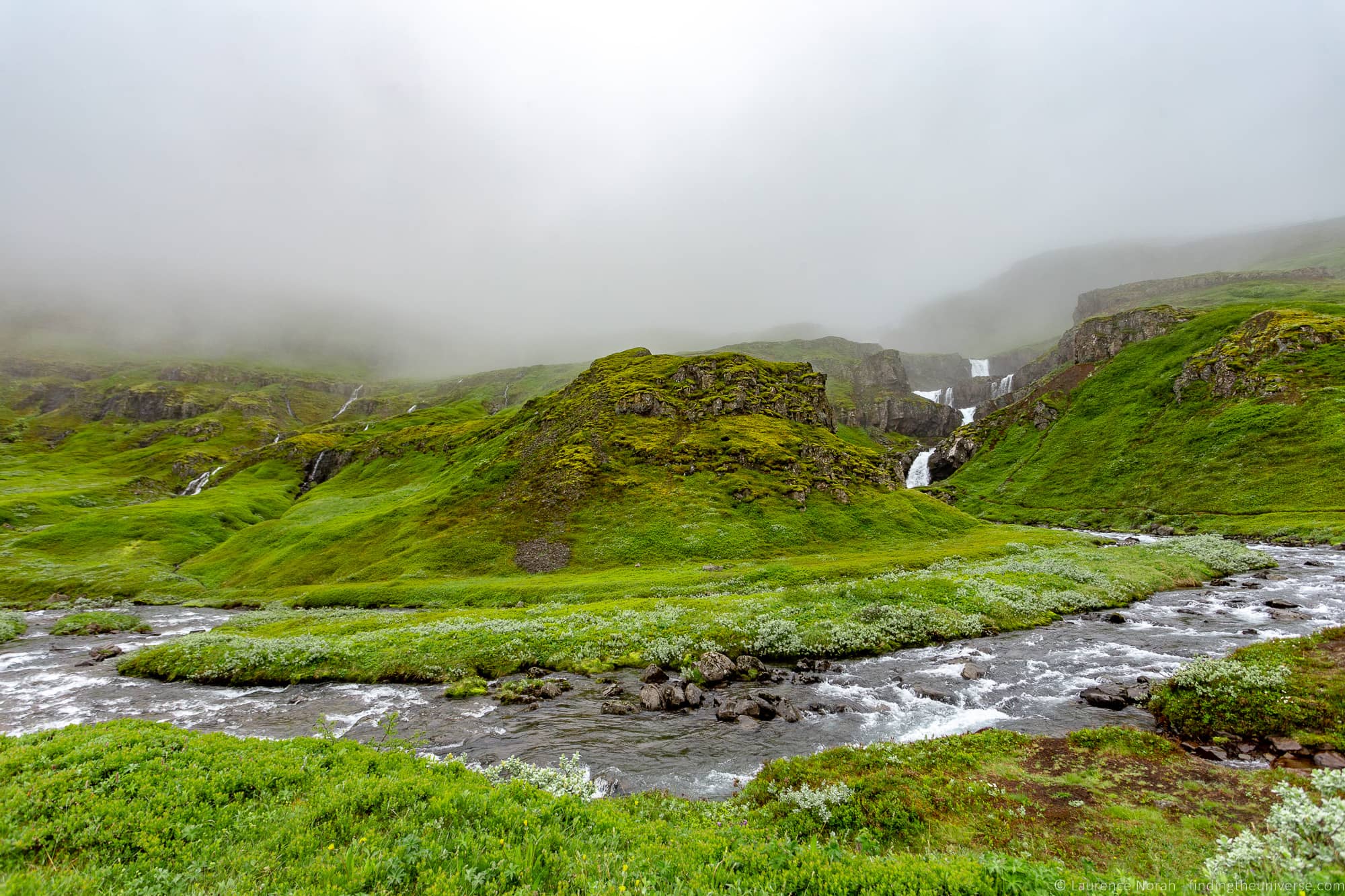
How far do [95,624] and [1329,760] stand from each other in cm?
9559

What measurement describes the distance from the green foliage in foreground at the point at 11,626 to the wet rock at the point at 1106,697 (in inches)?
3573

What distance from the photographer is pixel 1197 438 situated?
115938mm

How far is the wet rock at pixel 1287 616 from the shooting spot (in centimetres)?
3806

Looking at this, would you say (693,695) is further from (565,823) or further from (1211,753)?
(1211,753)

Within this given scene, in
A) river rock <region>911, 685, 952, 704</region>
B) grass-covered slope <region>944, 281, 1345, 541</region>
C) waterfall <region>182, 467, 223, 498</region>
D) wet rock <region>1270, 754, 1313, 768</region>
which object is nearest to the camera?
wet rock <region>1270, 754, 1313, 768</region>

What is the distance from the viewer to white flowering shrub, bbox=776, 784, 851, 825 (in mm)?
15961

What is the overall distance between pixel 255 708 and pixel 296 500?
14983 centimetres

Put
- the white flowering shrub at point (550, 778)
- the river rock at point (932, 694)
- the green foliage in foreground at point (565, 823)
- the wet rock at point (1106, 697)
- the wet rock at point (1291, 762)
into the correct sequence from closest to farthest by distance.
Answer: the green foliage in foreground at point (565, 823)
the wet rock at point (1291, 762)
the white flowering shrub at point (550, 778)
the wet rock at point (1106, 697)
the river rock at point (932, 694)

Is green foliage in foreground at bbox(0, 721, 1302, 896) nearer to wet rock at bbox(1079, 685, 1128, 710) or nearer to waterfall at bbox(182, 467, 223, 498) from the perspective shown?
wet rock at bbox(1079, 685, 1128, 710)

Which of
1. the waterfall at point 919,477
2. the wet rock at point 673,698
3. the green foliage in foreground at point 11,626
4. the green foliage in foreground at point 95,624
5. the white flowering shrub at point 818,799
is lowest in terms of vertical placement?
the waterfall at point 919,477

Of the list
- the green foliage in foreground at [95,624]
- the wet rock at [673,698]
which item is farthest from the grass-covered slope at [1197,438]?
the green foliage in foreground at [95,624]

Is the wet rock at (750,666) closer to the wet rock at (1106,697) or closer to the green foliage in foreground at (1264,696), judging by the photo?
the wet rock at (1106,697)

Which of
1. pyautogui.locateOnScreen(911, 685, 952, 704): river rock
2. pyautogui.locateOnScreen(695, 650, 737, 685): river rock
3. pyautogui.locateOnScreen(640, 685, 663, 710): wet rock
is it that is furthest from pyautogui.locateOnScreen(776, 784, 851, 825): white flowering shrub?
pyautogui.locateOnScreen(695, 650, 737, 685): river rock

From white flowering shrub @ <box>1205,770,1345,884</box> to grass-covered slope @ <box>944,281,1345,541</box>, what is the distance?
314ft
